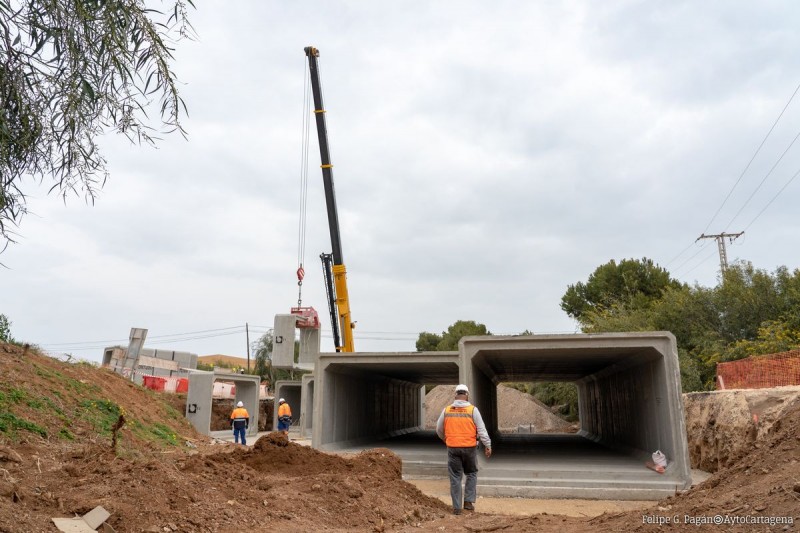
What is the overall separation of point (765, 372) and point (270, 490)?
43.2ft

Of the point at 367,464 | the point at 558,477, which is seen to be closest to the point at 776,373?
the point at 558,477

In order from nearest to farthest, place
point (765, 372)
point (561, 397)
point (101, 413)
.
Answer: point (101, 413)
point (765, 372)
point (561, 397)

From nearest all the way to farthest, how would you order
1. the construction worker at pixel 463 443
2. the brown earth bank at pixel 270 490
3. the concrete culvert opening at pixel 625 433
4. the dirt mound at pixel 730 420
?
the brown earth bank at pixel 270 490 → the construction worker at pixel 463 443 → the concrete culvert opening at pixel 625 433 → the dirt mound at pixel 730 420

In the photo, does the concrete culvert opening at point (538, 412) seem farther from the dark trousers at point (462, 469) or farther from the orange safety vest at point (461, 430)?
the orange safety vest at point (461, 430)

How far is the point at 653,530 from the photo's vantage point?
5.12 m

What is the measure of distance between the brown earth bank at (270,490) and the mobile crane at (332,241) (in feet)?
36.2

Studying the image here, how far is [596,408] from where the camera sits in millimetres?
23156

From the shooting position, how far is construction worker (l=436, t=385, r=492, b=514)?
8.30 metres

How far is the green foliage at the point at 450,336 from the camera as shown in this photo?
56562mm

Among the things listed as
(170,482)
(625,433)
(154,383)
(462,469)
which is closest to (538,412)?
(625,433)

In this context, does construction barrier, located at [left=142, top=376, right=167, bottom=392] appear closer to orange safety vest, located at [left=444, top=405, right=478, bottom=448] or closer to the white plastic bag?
orange safety vest, located at [left=444, top=405, right=478, bottom=448]

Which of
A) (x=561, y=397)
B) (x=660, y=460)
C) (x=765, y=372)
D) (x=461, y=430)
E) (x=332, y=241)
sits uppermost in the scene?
(x=332, y=241)

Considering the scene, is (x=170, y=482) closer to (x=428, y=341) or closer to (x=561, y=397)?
(x=561, y=397)

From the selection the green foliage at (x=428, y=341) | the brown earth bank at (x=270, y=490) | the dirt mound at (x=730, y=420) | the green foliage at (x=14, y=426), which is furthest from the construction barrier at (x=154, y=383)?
the green foliage at (x=428, y=341)
